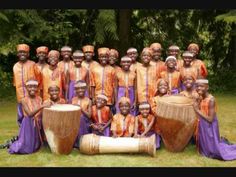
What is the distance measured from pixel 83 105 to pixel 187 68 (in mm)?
1863

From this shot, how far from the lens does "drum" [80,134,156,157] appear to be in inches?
312

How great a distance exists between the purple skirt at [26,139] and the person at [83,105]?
65 cm

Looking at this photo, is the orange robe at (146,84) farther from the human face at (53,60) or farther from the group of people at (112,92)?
the human face at (53,60)

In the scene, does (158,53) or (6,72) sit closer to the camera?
(158,53)

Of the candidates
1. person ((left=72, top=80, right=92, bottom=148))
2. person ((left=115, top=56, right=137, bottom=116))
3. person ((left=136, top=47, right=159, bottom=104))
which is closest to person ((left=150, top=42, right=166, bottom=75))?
person ((left=136, top=47, right=159, bottom=104))

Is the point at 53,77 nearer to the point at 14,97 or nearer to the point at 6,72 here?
the point at 14,97

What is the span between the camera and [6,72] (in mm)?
15695

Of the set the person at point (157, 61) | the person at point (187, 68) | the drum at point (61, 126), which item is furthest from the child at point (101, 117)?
the person at point (187, 68)

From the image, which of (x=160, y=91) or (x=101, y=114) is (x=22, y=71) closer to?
(x=101, y=114)

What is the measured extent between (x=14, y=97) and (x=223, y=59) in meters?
6.92

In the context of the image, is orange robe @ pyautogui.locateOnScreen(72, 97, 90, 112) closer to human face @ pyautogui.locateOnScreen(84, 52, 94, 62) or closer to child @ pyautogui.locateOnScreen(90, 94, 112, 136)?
child @ pyautogui.locateOnScreen(90, 94, 112, 136)

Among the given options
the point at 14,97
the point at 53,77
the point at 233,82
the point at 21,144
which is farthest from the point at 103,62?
the point at 233,82

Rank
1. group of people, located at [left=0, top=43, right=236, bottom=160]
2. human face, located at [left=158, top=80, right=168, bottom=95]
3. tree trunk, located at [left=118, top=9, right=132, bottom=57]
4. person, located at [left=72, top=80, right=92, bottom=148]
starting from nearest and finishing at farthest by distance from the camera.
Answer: group of people, located at [left=0, top=43, right=236, bottom=160]
person, located at [left=72, top=80, right=92, bottom=148]
human face, located at [left=158, top=80, right=168, bottom=95]
tree trunk, located at [left=118, top=9, right=132, bottom=57]

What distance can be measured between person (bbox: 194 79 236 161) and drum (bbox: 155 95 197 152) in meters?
0.13
